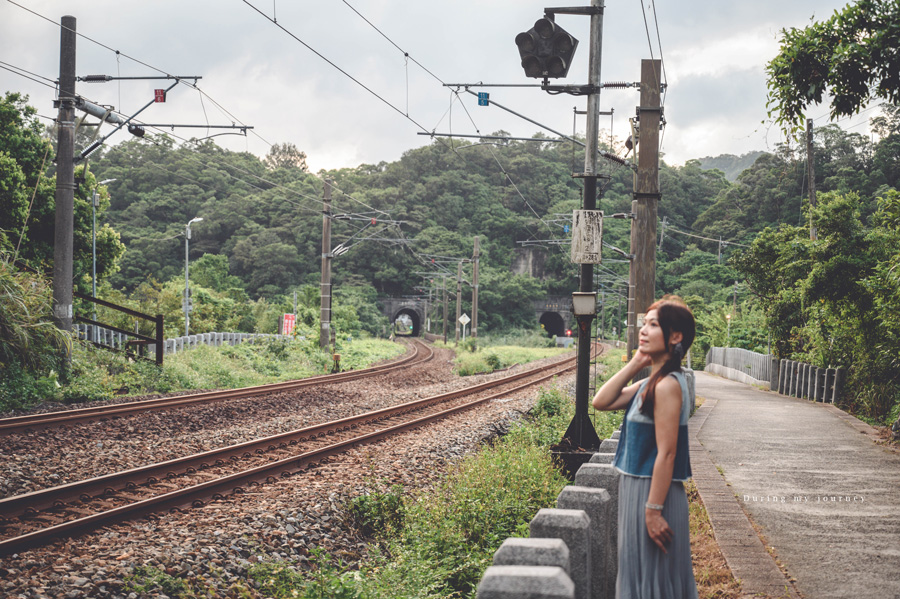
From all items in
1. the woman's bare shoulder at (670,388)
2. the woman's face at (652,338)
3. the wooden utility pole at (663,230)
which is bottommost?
the woman's bare shoulder at (670,388)

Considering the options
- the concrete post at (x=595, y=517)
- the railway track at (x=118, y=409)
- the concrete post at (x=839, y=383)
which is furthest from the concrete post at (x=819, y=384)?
the concrete post at (x=595, y=517)

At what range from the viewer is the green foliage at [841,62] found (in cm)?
684

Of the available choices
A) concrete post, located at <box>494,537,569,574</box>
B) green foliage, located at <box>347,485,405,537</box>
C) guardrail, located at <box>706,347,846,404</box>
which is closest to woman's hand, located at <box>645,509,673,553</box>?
concrete post, located at <box>494,537,569,574</box>

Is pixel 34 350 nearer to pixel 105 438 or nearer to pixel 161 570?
pixel 105 438

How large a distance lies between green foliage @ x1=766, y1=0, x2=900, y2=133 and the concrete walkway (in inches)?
151

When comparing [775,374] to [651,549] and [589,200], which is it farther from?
[651,549]

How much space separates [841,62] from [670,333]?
5.14 metres

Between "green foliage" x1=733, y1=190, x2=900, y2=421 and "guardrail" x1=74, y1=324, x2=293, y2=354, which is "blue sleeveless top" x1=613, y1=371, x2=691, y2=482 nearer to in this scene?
"green foliage" x1=733, y1=190, x2=900, y2=421

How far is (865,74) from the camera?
7.15 m

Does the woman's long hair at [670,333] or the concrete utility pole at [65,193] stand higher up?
the concrete utility pole at [65,193]

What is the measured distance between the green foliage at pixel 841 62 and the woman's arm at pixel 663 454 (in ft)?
17.0

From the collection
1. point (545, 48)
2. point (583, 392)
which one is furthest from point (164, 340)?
point (545, 48)

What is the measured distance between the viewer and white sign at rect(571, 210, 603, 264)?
9242 millimetres

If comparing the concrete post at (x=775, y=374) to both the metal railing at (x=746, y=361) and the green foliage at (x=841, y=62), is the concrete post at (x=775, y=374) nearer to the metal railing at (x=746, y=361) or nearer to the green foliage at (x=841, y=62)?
the metal railing at (x=746, y=361)
